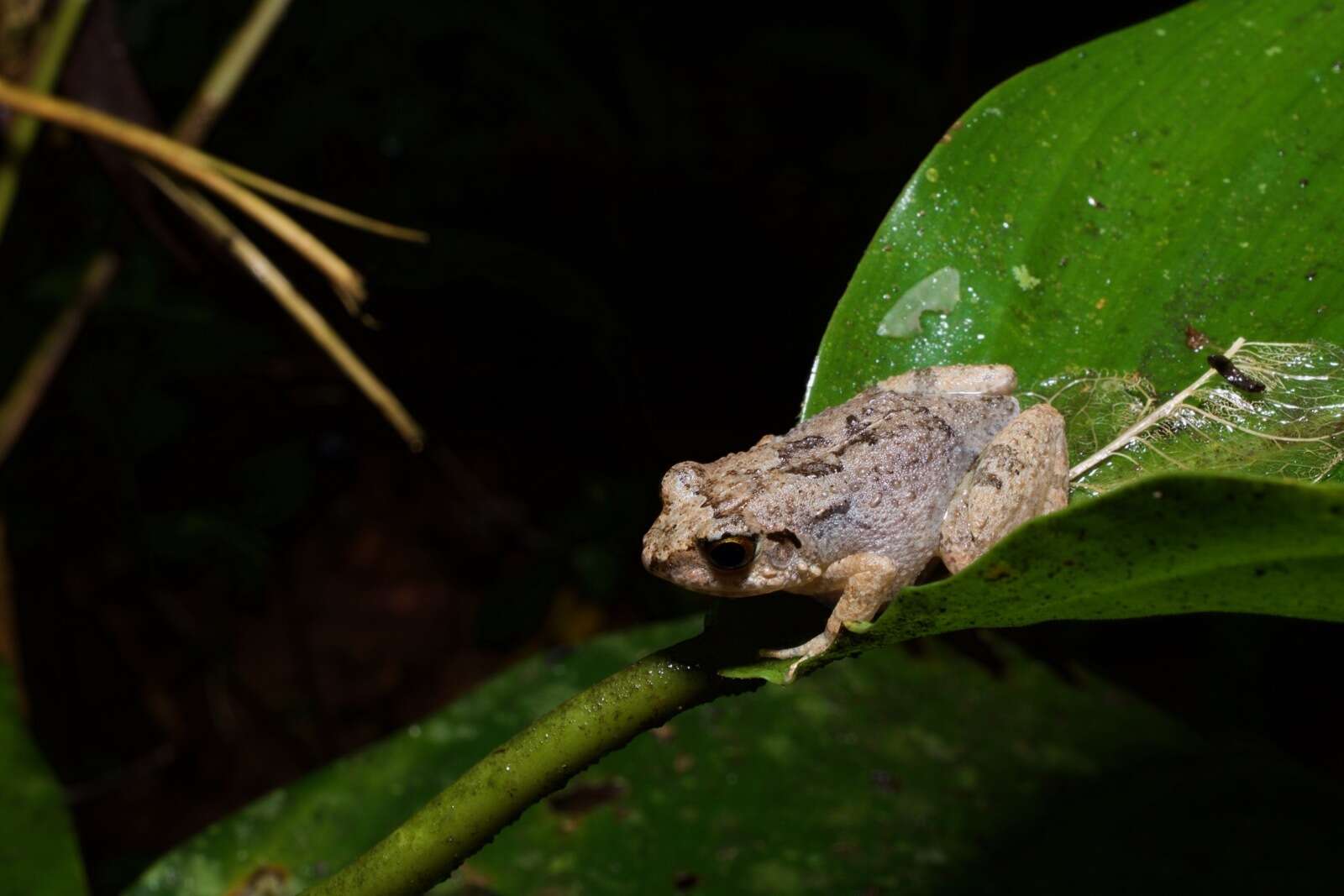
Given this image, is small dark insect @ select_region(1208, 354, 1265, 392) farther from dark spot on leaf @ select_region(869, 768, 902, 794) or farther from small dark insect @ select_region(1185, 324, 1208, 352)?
dark spot on leaf @ select_region(869, 768, 902, 794)

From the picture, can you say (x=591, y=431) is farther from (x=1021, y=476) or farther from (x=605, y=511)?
(x=1021, y=476)

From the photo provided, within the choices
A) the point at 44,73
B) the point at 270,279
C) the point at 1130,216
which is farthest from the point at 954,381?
the point at 44,73

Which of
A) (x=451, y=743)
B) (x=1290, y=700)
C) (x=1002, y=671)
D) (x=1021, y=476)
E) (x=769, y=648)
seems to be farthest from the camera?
(x=1290, y=700)

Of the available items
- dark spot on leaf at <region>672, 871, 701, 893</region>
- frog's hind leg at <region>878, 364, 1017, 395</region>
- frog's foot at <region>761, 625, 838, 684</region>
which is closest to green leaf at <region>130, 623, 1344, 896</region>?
dark spot on leaf at <region>672, 871, 701, 893</region>

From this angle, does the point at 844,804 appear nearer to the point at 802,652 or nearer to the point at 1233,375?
the point at 802,652

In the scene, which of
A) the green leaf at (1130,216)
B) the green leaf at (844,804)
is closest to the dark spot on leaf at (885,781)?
the green leaf at (844,804)

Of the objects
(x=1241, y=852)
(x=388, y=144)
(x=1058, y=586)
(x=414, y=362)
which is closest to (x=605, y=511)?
(x=414, y=362)

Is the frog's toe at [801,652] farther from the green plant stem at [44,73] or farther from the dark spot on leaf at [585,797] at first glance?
the green plant stem at [44,73]
